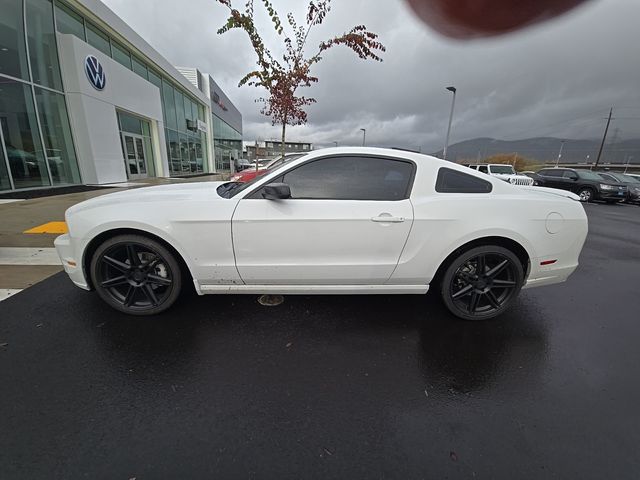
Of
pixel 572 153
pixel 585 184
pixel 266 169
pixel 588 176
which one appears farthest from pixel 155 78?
pixel 572 153

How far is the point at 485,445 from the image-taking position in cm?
158

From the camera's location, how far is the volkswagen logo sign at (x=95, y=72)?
10.8 meters

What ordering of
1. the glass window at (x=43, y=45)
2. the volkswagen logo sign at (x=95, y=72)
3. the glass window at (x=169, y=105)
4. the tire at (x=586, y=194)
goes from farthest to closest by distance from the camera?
the glass window at (x=169, y=105) → the tire at (x=586, y=194) → the volkswagen logo sign at (x=95, y=72) → the glass window at (x=43, y=45)

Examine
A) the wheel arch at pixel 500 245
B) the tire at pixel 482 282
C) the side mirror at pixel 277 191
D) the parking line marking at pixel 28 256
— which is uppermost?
the side mirror at pixel 277 191

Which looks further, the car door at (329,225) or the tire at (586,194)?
the tire at (586,194)

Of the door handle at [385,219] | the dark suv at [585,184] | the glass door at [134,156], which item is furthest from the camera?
the dark suv at [585,184]

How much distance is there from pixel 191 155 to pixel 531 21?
74.9ft

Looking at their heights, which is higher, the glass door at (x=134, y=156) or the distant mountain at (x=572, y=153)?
the distant mountain at (x=572, y=153)

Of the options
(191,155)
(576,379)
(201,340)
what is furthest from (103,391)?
(191,155)

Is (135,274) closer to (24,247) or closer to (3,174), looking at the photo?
(24,247)

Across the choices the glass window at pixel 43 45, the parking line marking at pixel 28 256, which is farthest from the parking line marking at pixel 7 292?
the glass window at pixel 43 45

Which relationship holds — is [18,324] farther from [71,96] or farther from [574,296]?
[71,96]

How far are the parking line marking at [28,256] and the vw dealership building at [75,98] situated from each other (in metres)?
6.74

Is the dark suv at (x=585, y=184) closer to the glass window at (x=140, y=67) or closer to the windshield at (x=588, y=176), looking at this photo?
the windshield at (x=588, y=176)
